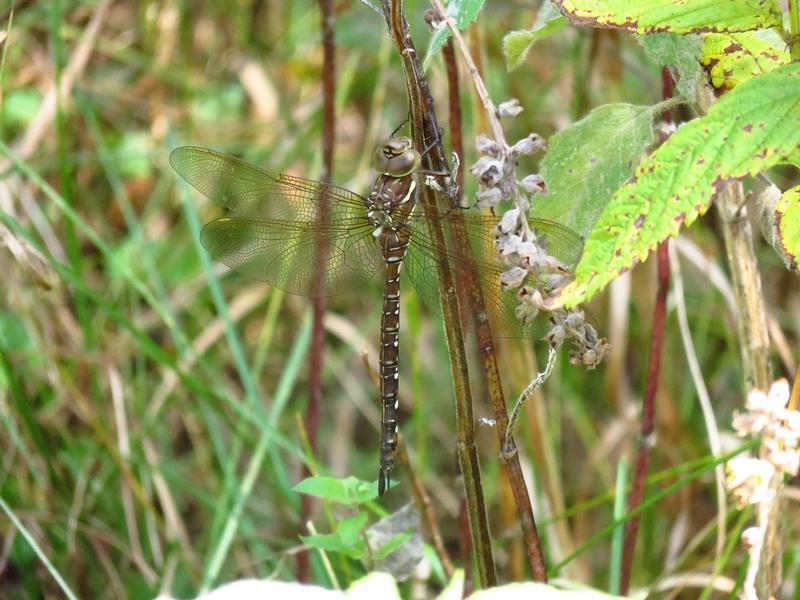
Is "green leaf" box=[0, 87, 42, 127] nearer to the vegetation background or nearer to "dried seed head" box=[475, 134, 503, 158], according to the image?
the vegetation background

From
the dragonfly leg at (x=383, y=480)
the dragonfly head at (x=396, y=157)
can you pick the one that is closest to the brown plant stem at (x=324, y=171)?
the dragonfly head at (x=396, y=157)

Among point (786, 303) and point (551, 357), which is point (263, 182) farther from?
point (786, 303)

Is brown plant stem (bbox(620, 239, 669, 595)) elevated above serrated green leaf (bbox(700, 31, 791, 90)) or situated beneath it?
situated beneath

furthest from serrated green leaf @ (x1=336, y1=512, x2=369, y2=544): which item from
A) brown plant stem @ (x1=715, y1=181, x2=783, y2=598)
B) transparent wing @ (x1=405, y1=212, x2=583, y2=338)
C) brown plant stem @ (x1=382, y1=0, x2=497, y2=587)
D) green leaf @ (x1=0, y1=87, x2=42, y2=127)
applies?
green leaf @ (x1=0, y1=87, x2=42, y2=127)

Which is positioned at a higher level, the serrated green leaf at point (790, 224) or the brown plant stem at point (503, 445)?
the serrated green leaf at point (790, 224)

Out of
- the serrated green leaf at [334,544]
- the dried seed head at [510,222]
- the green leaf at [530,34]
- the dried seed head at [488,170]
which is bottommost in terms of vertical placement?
the serrated green leaf at [334,544]

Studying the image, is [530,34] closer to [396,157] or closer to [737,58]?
[737,58]

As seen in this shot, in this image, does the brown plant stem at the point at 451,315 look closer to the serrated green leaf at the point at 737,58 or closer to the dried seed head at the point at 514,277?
the dried seed head at the point at 514,277

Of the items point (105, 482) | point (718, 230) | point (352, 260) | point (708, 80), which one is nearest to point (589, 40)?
point (718, 230)

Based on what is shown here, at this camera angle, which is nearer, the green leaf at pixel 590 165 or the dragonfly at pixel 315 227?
the green leaf at pixel 590 165
